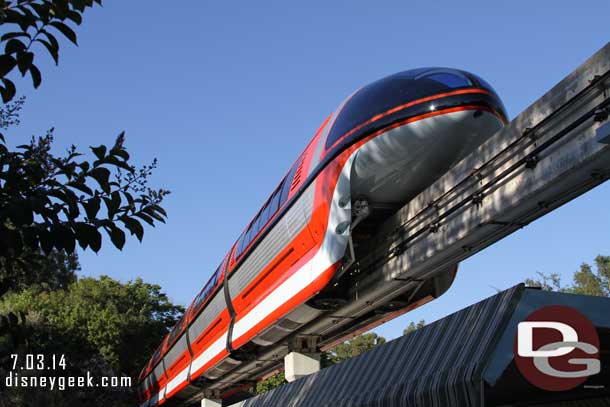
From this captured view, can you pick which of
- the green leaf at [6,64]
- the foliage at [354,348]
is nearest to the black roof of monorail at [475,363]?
the green leaf at [6,64]

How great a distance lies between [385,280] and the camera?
967 cm

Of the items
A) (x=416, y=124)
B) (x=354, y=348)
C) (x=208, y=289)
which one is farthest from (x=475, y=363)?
(x=354, y=348)

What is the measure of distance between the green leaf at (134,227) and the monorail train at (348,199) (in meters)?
5.42

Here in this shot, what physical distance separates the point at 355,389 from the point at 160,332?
3313 cm

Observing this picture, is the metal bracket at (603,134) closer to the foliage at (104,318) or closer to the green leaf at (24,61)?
the green leaf at (24,61)

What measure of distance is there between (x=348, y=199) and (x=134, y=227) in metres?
5.60

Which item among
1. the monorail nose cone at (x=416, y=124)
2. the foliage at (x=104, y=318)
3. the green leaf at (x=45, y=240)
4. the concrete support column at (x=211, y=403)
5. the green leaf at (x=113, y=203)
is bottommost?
the green leaf at (x=45, y=240)

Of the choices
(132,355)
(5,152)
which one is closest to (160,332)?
(132,355)

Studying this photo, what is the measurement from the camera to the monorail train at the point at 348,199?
8.89 m

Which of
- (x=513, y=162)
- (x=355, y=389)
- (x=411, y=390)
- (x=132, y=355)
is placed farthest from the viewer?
(x=132, y=355)

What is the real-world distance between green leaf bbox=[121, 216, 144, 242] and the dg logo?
3393mm

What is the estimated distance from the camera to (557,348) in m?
5.57

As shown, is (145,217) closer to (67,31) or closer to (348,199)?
(67,31)

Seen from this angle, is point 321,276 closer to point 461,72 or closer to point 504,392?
point 461,72
